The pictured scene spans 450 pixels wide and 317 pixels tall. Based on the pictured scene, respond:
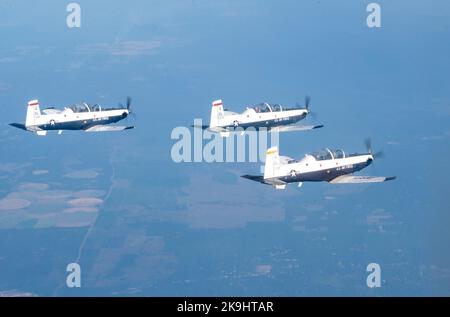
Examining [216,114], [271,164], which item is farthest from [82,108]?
[271,164]

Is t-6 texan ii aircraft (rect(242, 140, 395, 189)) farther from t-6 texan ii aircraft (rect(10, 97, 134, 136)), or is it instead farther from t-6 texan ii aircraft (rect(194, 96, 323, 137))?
t-6 texan ii aircraft (rect(10, 97, 134, 136))

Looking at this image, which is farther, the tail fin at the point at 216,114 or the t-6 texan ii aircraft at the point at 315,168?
the tail fin at the point at 216,114

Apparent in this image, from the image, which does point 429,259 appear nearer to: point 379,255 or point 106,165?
point 379,255

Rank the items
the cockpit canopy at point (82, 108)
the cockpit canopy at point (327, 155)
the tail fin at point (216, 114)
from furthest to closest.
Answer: the tail fin at point (216, 114) < the cockpit canopy at point (82, 108) < the cockpit canopy at point (327, 155)

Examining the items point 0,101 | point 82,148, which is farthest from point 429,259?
point 0,101
